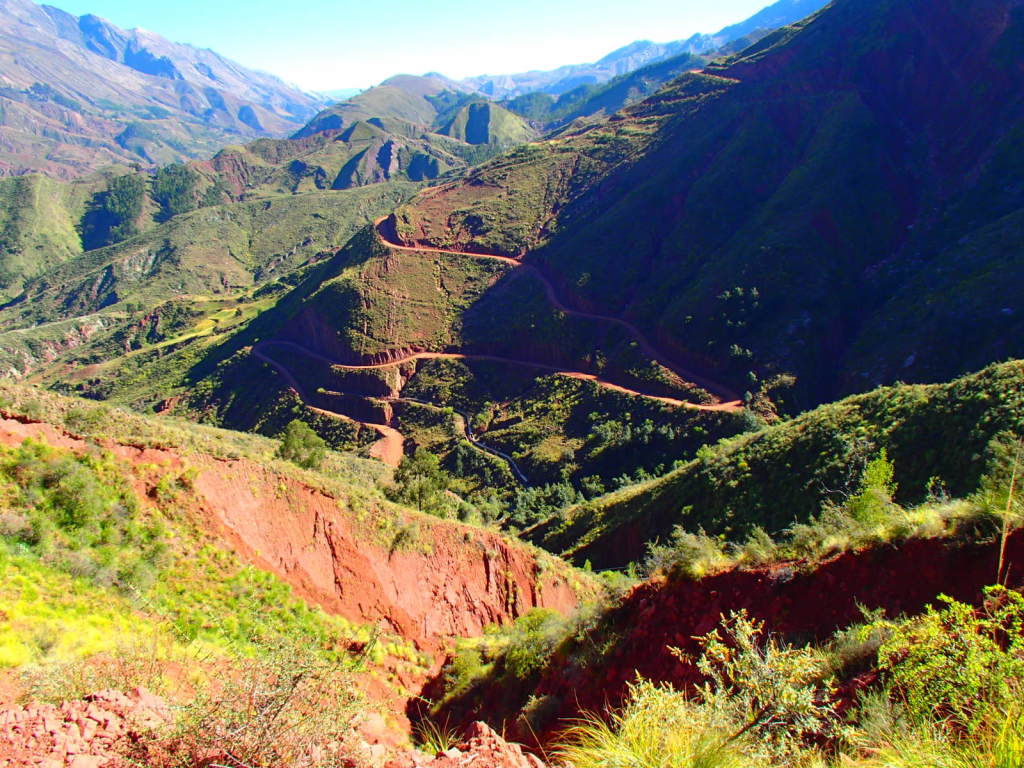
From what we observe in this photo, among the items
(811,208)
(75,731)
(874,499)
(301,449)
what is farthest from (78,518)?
(811,208)

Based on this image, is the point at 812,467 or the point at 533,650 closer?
the point at 533,650

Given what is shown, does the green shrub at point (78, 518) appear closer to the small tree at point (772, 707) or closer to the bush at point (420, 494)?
the small tree at point (772, 707)

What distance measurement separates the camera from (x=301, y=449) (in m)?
36.3

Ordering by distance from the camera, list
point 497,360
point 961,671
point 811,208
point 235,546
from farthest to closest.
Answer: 1. point 497,360
2. point 811,208
3. point 235,546
4. point 961,671

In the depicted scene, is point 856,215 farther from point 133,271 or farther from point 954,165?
point 133,271

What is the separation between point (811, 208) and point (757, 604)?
5924cm

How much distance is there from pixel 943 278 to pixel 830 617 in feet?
169

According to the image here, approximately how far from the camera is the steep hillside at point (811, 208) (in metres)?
47.6

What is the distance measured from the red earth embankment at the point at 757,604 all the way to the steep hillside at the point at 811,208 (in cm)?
4004

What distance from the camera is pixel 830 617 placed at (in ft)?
31.0

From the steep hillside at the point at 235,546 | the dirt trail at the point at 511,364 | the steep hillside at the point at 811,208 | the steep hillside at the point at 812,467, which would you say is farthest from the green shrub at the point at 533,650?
the steep hillside at the point at 811,208

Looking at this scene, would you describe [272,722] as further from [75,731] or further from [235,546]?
[235,546]

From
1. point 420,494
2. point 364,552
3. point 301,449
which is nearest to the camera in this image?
point 364,552

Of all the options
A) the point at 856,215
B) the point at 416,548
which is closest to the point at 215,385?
the point at 416,548
